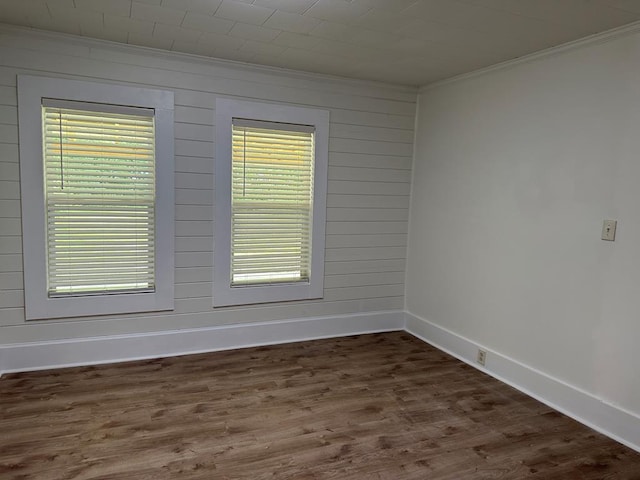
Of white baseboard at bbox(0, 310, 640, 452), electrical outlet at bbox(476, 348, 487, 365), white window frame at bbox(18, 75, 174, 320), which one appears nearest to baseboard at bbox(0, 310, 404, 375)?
white baseboard at bbox(0, 310, 640, 452)

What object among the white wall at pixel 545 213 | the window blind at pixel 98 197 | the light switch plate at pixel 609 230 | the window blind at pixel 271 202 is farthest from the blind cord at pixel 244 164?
the light switch plate at pixel 609 230

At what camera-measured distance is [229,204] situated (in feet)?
12.4

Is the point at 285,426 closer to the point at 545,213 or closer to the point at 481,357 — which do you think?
the point at 481,357

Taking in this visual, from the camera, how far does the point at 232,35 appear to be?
3014 mm

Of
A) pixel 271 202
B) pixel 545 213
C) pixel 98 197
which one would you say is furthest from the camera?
pixel 271 202

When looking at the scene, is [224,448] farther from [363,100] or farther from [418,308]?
[363,100]

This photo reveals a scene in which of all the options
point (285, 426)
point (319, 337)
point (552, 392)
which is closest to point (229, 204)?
point (319, 337)

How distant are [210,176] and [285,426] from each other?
6.80ft

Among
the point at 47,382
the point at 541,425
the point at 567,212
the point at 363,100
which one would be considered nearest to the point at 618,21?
the point at 567,212

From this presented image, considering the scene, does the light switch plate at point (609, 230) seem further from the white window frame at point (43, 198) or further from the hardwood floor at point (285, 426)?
the white window frame at point (43, 198)

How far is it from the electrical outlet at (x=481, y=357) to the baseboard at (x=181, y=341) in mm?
1083

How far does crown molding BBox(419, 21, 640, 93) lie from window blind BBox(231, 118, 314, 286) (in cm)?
143

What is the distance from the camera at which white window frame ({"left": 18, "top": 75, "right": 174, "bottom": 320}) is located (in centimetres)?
314

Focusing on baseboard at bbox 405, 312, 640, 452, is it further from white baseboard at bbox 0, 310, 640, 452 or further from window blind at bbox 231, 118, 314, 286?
window blind at bbox 231, 118, 314, 286
